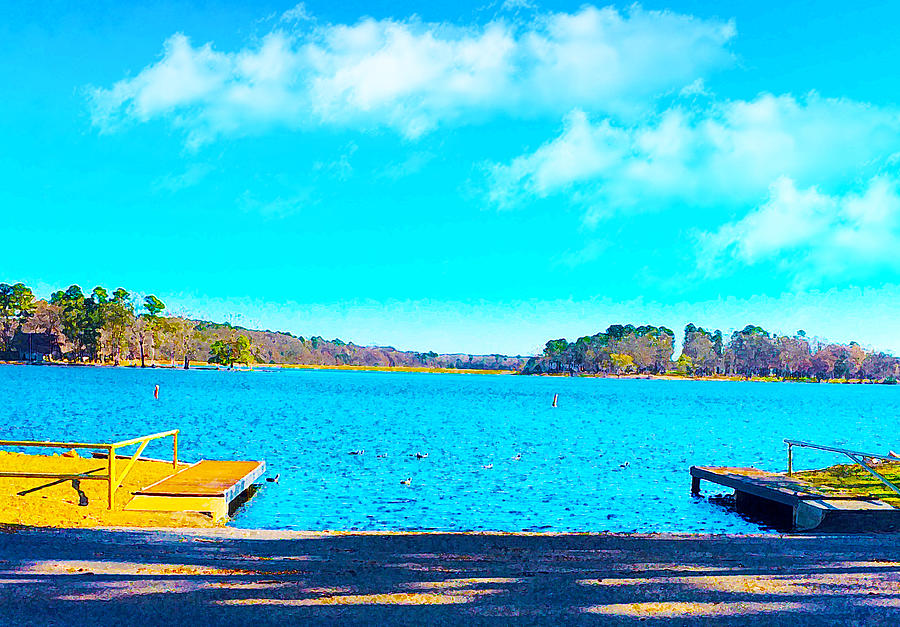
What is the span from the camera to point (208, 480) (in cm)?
1806

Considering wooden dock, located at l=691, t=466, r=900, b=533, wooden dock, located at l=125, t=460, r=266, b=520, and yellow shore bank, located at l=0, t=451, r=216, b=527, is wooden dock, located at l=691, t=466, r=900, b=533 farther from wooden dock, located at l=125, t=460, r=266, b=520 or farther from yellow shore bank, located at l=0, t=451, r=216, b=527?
wooden dock, located at l=125, t=460, r=266, b=520

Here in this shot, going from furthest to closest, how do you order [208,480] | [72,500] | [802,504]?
[208,480] < [802,504] < [72,500]

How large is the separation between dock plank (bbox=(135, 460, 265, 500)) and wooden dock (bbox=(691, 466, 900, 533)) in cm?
1198

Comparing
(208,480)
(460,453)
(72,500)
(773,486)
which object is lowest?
(460,453)

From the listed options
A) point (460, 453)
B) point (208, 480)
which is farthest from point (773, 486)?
point (460, 453)

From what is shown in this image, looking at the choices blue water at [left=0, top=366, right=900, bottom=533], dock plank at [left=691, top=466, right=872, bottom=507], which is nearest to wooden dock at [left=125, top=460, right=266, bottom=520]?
blue water at [left=0, top=366, right=900, bottom=533]

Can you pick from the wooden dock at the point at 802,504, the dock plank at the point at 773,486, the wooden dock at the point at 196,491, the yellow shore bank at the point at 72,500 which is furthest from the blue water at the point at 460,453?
the yellow shore bank at the point at 72,500

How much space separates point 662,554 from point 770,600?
2082mm

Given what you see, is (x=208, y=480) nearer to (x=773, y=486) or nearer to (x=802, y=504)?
(x=802, y=504)

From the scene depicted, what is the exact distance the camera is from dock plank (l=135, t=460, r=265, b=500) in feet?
52.0

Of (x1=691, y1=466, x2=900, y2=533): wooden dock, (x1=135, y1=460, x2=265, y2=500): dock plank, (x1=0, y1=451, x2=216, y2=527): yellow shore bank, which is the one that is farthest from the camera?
(x1=135, y1=460, x2=265, y2=500): dock plank

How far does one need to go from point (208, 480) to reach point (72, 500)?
4086mm

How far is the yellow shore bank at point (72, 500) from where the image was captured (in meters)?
11.8

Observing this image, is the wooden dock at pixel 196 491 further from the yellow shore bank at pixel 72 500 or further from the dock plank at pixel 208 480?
the yellow shore bank at pixel 72 500
